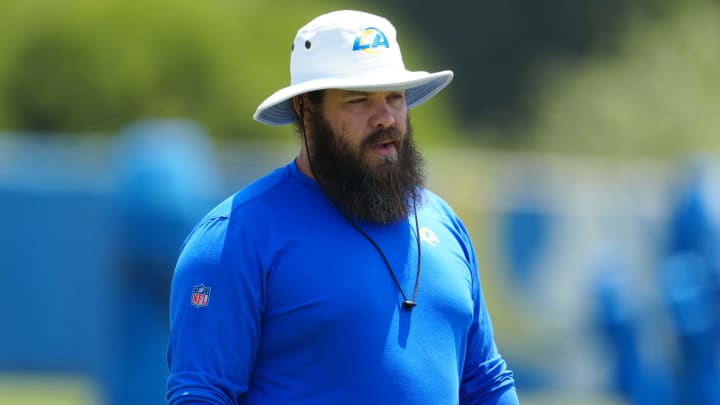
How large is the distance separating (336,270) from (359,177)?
0.32 metres

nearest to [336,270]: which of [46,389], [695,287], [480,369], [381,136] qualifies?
[381,136]

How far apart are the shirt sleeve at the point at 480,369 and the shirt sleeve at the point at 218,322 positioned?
29.1 inches

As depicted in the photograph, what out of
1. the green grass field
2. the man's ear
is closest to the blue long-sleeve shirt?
the man's ear

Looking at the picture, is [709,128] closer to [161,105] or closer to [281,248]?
[161,105]

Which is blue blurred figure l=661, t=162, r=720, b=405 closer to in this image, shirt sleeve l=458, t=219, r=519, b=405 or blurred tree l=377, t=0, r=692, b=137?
shirt sleeve l=458, t=219, r=519, b=405

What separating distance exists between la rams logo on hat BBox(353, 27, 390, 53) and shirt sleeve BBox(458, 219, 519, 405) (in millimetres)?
642

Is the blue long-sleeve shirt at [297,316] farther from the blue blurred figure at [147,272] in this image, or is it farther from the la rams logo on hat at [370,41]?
the blue blurred figure at [147,272]

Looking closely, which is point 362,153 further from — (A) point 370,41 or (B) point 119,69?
(B) point 119,69

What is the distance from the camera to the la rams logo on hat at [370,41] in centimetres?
429

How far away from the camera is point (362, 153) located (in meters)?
4.27

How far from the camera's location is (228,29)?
23.5 m

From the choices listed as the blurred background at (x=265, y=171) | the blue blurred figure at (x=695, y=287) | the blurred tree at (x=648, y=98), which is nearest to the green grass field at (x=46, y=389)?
the blurred background at (x=265, y=171)

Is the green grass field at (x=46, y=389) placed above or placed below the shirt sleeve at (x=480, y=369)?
below

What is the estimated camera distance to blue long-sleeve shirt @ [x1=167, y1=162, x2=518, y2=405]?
401 cm
